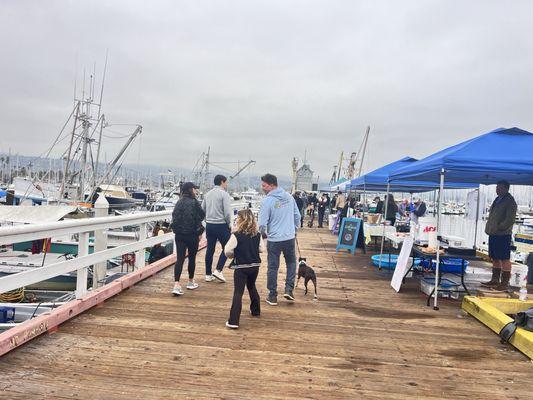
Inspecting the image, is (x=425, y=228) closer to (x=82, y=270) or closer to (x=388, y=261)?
(x=388, y=261)

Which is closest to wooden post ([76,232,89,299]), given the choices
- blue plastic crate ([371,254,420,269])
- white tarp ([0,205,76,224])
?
blue plastic crate ([371,254,420,269])

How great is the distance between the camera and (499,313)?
5.43 m

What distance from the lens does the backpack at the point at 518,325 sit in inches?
191

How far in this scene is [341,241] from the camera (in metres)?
12.7

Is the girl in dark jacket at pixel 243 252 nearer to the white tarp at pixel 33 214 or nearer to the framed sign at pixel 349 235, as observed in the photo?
the framed sign at pixel 349 235

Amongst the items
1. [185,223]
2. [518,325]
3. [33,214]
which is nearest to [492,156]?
[518,325]

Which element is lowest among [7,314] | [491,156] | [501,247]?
[7,314]

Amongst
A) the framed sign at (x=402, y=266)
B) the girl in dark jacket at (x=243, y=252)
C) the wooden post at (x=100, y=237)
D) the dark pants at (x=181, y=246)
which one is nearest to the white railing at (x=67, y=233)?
the wooden post at (x=100, y=237)

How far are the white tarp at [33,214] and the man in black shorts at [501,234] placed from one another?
1005cm

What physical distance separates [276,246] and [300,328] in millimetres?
1414

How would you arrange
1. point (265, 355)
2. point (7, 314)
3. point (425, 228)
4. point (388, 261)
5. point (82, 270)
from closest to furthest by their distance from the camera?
point (265, 355), point (82, 270), point (425, 228), point (7, 314), point (388, 261)

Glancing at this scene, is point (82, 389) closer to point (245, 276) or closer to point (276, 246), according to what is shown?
point (245, 276)

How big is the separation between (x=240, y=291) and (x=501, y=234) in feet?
15.5

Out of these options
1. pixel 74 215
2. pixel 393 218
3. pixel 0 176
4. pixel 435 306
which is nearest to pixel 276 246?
pixel 435 306
